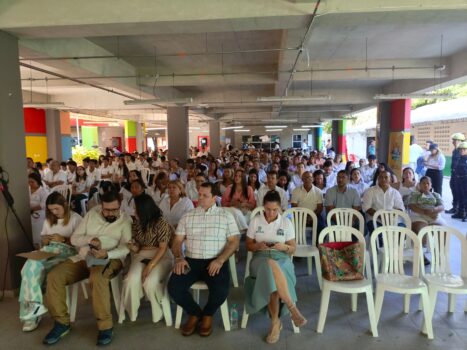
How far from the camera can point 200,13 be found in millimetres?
3807

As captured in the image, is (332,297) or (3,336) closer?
(3,336)

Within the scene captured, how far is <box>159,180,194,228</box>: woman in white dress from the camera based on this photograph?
4414mm

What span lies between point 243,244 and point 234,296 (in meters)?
1.80

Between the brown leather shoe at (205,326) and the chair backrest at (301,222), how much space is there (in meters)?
1.54

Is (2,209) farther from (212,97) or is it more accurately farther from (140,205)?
(212,97)

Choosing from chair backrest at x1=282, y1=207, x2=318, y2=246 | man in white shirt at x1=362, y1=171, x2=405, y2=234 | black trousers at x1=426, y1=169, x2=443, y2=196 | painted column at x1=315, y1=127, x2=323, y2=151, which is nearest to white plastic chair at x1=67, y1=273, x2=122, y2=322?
chair backrest at x1=282, y1=207, x2=318, y2=246

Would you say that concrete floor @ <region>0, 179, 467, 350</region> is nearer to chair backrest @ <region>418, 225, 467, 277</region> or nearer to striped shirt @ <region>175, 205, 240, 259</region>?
chair backrest @ <region>418, 225, 467, 277</region>

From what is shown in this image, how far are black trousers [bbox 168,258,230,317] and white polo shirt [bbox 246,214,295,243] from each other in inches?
19.1

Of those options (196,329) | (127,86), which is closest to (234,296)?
(196,329)

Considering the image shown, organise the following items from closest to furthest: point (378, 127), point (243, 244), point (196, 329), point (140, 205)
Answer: point (196, 329) < point (140, 205) < point (243, 244) < point (378, 127)

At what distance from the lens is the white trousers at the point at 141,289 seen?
3.19 metres

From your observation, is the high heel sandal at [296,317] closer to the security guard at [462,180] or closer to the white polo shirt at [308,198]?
the white polo shirt at [308,198]

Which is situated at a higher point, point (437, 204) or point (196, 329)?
point (437, 204)

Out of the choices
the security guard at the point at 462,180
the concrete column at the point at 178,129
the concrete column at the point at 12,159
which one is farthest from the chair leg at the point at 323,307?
the concrete column at the point at 178,129
